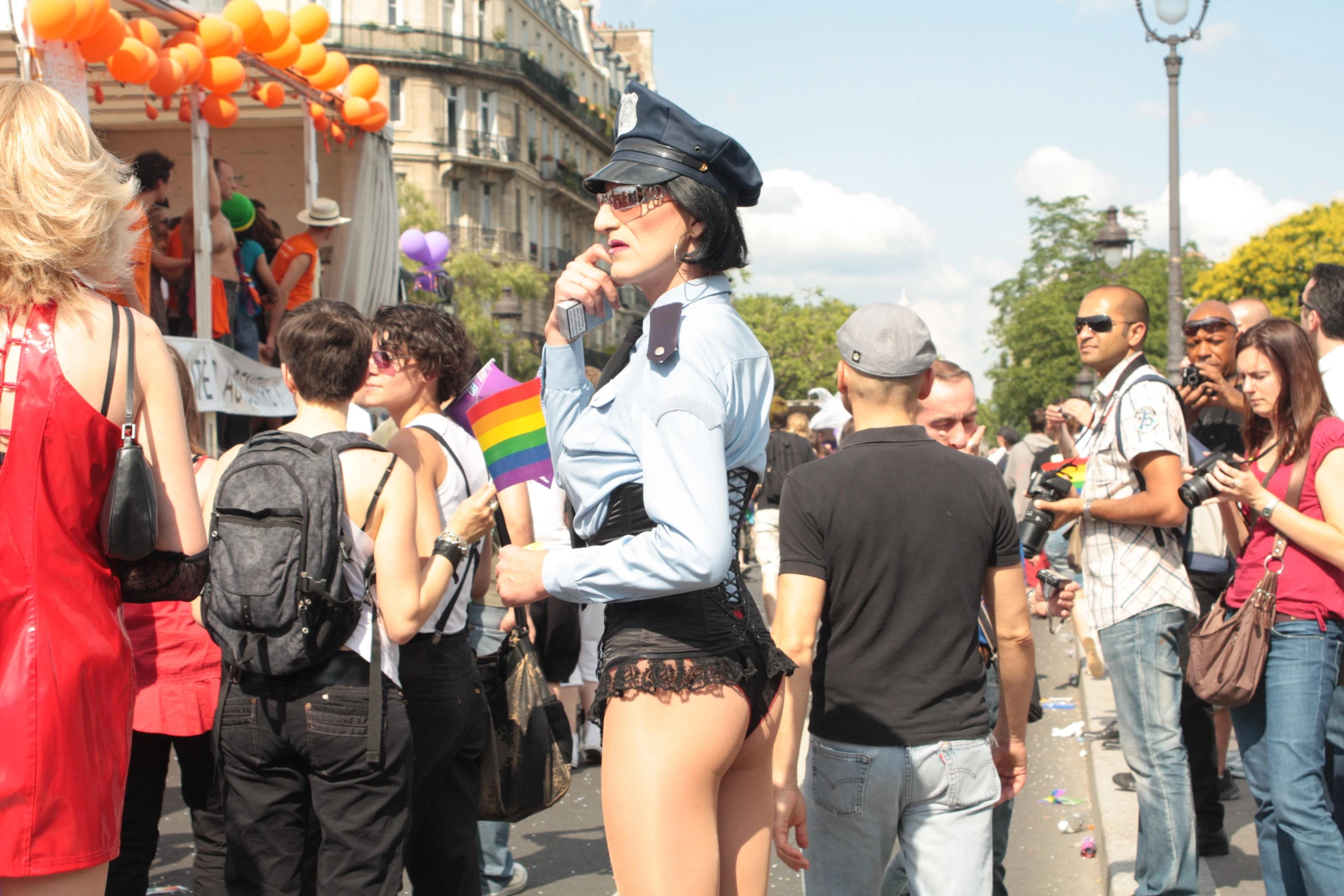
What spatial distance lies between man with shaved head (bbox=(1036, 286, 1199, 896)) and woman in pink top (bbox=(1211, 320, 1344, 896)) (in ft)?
0.69

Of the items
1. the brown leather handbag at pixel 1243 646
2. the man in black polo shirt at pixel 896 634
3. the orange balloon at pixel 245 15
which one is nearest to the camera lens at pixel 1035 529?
the brown leather handbag at pixel 1243 646

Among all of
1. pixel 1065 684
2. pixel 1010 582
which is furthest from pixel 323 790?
pixel 1065 684

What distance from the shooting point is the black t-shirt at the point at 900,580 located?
2869 mm

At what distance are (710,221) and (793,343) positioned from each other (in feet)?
229

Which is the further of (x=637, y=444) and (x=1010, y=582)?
(x=1010, y=582)

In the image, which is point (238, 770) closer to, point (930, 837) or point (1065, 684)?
point (930, 837)

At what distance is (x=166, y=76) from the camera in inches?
319

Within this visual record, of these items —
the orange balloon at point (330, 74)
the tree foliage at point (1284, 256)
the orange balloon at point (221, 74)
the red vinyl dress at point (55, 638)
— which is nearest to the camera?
the red vinyl dress at point (55, 638)

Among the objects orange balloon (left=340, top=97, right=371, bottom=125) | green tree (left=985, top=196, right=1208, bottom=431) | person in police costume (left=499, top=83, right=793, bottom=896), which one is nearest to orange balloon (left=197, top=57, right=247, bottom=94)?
orange balloon (left=340, top=97, right=371, bottom=125)

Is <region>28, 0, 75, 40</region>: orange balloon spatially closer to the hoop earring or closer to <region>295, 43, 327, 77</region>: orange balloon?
<region>295, 43, 327, 77</region>: orange balloon

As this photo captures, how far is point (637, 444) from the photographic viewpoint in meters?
2.12

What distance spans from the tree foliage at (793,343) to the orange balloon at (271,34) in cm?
5865

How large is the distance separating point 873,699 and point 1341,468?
6.01 feet

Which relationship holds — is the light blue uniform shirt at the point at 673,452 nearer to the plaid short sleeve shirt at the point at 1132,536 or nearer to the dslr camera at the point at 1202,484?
the dslr camera at the point at 1202,484
